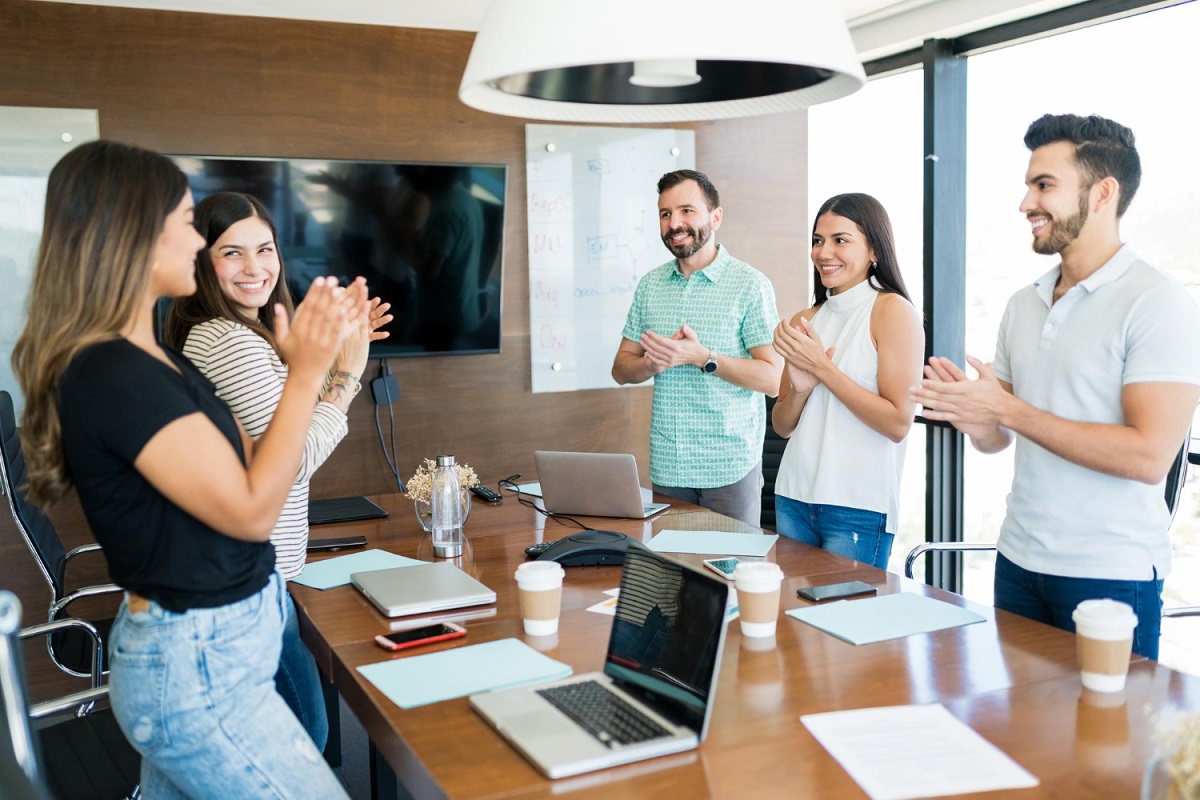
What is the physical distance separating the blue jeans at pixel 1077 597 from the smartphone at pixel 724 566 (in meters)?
0.57

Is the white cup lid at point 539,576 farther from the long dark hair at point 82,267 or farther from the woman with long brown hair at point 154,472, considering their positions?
the long dark hair at point 82,267

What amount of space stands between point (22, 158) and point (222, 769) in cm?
308

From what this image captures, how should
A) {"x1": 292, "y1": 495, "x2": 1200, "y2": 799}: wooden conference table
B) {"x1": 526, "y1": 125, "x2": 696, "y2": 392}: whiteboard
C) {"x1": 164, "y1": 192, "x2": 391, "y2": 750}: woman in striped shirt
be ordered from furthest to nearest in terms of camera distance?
{"x1": 526, "y1": 125, "x2": 696, "y2": 392}: whiteboard → {"x1": 164, "y1": 192, "x2": 391, "y2": 750}: woman in striped shirt → {"x1": 292, "y1": 495, "x2": 1200, "y2": 799}: wooden conference table

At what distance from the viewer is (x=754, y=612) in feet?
5.77

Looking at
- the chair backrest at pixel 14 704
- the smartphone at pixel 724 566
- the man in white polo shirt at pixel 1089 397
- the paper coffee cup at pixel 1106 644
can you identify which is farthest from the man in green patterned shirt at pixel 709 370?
the chair backrest at pixel 14 704

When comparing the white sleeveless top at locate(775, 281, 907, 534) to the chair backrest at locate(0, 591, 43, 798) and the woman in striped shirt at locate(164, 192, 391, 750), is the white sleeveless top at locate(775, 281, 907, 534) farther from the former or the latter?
the chair backrest at locate(0, 591, 43, 798)

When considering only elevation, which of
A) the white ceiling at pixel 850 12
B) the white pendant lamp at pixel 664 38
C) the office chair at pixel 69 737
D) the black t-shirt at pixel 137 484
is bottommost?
the office chair at pixel 69 737

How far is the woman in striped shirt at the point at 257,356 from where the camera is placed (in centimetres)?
197

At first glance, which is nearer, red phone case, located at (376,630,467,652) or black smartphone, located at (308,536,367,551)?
red phone case, located at (376,630,467,652)

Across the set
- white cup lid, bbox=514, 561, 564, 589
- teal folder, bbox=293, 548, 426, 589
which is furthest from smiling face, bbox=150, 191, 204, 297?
teal folder, bbox=293, 548, 426, 589

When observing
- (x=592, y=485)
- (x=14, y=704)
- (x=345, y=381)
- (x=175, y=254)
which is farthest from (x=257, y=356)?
(x=592, y=485)

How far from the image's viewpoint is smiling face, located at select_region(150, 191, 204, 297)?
4.76 ft

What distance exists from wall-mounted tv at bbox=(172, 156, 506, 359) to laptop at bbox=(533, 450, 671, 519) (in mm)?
1599

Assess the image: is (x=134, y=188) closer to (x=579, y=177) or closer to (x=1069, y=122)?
(x=1069, y=122)
